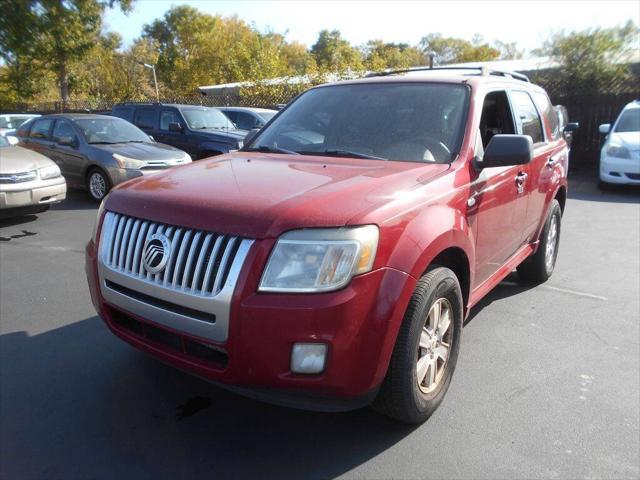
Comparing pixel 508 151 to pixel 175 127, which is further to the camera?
pixel 175 127

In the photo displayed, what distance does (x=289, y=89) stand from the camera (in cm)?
2048

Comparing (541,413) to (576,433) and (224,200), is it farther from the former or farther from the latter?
(224,200)

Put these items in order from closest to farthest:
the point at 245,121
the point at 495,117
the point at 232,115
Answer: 1. the point at 495,117
2. the point at 245,121
3. the point at 232,115

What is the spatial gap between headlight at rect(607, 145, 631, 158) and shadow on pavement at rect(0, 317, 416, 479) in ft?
31.6

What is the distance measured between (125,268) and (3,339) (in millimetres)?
1833

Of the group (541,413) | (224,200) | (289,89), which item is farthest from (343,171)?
(289,89)

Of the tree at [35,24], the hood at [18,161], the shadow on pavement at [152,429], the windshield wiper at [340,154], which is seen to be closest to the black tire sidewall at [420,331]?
the shadow on pavement at [152,429]

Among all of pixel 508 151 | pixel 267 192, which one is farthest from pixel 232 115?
pixel 267 192

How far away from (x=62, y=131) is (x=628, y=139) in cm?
1101


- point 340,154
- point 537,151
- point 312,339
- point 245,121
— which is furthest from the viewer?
point 245,121

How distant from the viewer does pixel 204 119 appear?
39.5ft

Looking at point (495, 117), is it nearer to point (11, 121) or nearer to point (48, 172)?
point (48, 172)

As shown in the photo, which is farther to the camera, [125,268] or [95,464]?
[125,268]

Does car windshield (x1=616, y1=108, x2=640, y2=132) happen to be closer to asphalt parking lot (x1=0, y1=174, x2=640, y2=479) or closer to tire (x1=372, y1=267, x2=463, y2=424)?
asphalt parking lot (x1=0, y1=174, x2=640, y2=479)
